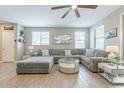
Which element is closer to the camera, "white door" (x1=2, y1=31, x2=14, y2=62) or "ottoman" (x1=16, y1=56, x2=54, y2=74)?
"ottoman" (x1=16, y1=56, x2=54, y2=74)

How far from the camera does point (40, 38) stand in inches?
433

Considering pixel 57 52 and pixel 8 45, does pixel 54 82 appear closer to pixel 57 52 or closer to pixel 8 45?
pixel 57 52

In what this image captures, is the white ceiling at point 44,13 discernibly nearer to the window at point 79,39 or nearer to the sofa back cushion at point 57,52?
the sofa back cushion at point 57,52

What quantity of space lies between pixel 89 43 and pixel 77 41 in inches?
36.2

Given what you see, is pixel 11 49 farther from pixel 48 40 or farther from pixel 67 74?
pixel 67 74

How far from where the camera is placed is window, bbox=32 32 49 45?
432 inches

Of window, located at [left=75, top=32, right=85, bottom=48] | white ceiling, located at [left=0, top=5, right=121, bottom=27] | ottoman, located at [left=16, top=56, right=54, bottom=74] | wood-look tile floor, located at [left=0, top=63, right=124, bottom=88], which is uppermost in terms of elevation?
white ceiling, located at [left=0, top=5, right=121, bottom=27]

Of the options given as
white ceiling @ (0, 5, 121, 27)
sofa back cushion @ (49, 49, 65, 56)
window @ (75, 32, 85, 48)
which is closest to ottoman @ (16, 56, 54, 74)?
white ceiling @ (0, 5, 121, 27)

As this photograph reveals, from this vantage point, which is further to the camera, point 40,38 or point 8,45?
point 40,38

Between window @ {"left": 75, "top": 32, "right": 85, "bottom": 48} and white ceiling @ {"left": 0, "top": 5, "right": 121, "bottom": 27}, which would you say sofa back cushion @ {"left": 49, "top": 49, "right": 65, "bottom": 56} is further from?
white ceiling @ {"left": 0, "top": 5, "right": 121, "bottom": 27}

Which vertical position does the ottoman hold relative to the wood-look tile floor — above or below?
above

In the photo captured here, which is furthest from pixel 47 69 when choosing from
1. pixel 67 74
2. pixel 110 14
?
pixel 110 14

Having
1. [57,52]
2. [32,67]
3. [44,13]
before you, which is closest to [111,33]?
[44,13]

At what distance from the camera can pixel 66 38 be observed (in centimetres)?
1093
